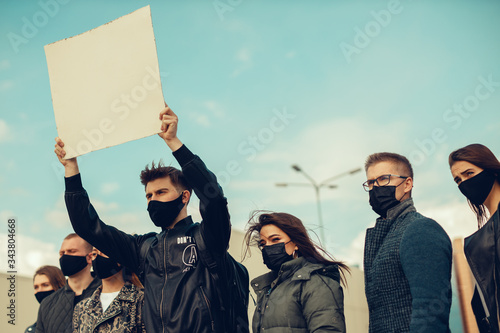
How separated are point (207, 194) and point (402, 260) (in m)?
1.29

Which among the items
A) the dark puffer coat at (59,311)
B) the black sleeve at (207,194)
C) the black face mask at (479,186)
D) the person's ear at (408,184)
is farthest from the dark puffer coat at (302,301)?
the dark puffer coat at (59,311)

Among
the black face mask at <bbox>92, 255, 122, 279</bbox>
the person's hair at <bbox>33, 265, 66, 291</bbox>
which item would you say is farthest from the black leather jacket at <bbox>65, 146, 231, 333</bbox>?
the person's hair at <bbox>33, 265, 66, 291</bbox>

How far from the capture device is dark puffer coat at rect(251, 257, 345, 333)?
375cm

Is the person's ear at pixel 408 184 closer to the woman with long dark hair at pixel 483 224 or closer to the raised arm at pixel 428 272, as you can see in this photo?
the woman with long dark hair at pixel 483 224

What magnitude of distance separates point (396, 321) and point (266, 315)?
1.12 meters

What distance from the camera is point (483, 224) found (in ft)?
11.8

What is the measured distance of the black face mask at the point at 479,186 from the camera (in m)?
3.54

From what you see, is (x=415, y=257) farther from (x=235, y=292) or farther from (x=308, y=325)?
(x=235, y=292)

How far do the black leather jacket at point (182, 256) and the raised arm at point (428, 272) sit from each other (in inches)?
Answer: 46.8

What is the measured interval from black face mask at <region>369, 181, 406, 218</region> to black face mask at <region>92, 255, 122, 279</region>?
238 centimetres

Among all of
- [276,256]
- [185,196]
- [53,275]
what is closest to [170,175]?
[185,196]

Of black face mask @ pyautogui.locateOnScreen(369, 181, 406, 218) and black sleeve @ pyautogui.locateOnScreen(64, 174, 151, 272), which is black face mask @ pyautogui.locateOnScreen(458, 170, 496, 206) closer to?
black face mask @ pyautogui.locateOnScreen(369, 181, 406, 218)

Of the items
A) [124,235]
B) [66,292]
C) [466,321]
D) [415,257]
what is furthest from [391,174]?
[466,321]

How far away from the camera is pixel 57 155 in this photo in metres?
3.85
